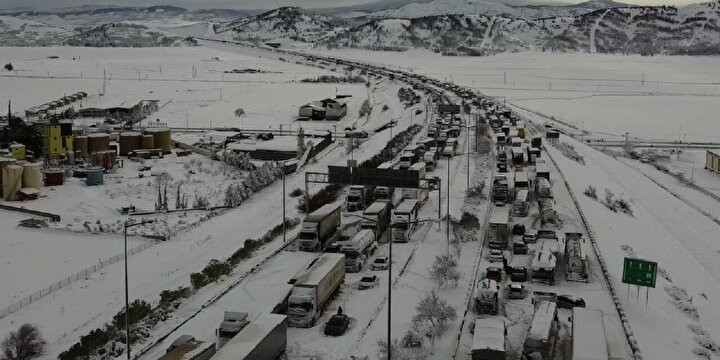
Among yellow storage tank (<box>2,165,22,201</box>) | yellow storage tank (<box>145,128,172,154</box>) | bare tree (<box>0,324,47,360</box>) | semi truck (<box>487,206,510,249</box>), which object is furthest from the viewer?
yellow storage tank (<box>145,128,172,154</box>)

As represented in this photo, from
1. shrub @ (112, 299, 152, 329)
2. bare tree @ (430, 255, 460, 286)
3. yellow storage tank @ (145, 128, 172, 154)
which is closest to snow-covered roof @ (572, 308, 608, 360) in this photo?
bare tree @ (430, 255, 460, 286)

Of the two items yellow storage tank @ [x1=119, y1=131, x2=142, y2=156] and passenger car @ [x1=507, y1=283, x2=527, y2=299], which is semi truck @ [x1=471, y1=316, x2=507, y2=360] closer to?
passenger car @ [x1=507, y1=283, x2=527, y2=299]

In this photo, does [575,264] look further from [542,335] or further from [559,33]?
[559,33]

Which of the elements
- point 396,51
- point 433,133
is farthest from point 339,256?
point 396,51

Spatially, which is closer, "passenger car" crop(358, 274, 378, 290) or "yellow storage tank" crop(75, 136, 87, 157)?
"passenger car" crop(358, 274, 378, 290)

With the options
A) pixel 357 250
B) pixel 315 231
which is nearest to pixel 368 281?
pixel 357 250

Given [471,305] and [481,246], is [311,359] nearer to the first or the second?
[471,305]
